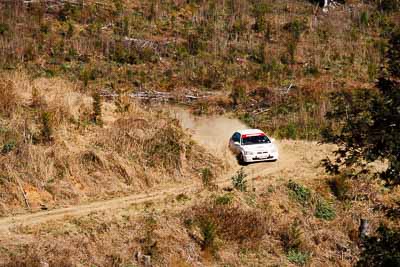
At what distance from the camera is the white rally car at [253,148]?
23250mm

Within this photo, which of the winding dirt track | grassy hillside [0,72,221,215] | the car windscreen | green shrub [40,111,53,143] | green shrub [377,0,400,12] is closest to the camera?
the winding dirt track

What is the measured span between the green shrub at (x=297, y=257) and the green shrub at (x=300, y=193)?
107 inches

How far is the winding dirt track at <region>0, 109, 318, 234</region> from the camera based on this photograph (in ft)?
57.1

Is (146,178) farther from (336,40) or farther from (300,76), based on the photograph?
(336,40)

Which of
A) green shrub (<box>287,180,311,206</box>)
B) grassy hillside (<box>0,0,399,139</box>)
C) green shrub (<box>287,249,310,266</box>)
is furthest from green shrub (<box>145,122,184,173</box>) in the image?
grassy hillside (<box>0,0,399,139</box>)

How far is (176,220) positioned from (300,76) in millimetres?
24247

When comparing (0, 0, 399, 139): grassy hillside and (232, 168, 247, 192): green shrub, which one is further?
(0, 0, 399, 139): grassy hillside

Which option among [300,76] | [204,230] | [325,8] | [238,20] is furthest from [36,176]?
[325,8]

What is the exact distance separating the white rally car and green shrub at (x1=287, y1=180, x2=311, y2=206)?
225 cm

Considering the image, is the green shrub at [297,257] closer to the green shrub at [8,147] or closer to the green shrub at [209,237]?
the green shrub at [209,237]

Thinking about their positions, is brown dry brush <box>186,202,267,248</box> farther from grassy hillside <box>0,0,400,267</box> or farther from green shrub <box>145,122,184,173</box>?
green shrub <box>145,122,184,173</box>

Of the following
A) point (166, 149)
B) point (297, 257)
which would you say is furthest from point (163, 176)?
point (297, 257)

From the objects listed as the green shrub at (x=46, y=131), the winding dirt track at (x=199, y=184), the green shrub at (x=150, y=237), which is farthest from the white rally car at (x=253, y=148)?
the green shrub at (x=46, y=131)

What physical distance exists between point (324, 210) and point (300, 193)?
1.01m
